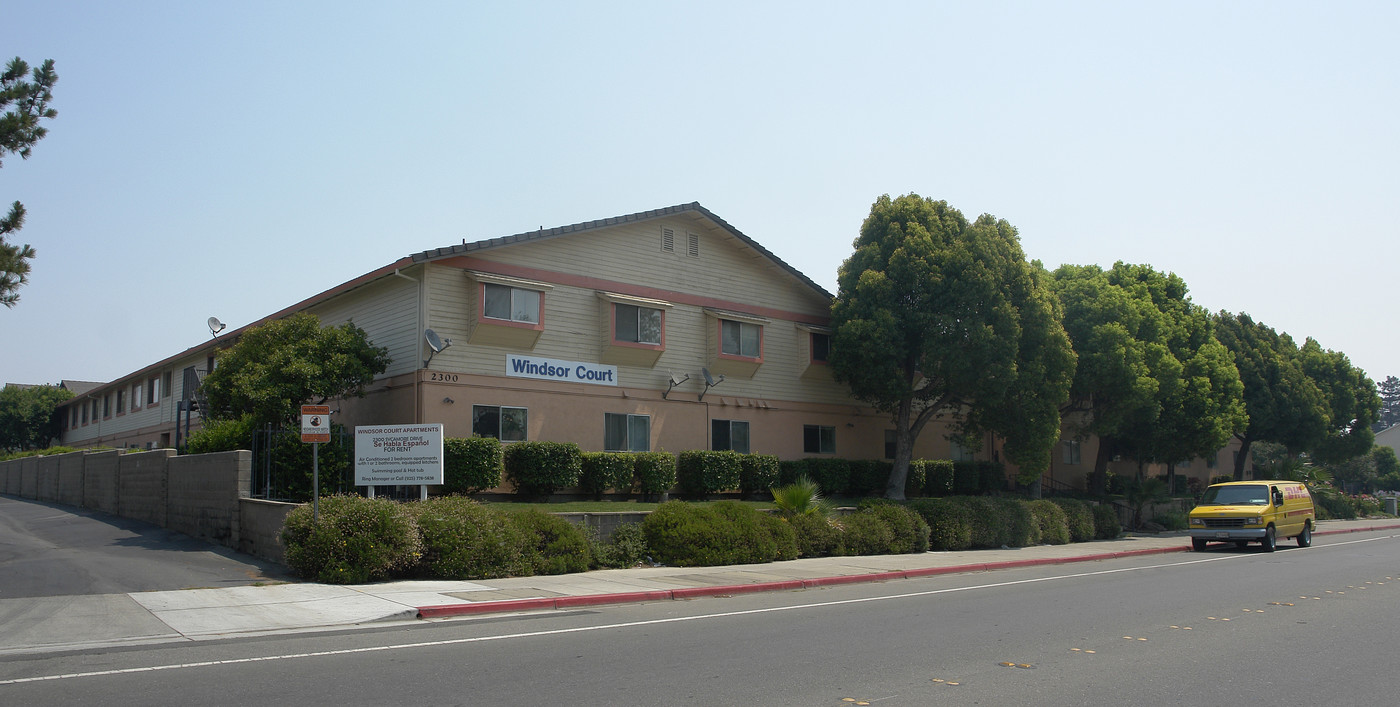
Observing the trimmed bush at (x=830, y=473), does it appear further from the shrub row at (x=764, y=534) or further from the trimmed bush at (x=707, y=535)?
the trimmed bush at (x=707, y=535)

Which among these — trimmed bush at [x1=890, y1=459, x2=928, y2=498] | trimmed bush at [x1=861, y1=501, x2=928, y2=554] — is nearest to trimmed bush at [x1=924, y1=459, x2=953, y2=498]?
trimmed bush at [x1=890, y1=459, x2=928, y2=498]

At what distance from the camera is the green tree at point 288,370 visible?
21031 millimetres

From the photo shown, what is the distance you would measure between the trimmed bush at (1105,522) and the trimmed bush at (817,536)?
42.0ft

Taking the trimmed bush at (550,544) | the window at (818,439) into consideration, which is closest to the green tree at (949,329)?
the window at (818,439)

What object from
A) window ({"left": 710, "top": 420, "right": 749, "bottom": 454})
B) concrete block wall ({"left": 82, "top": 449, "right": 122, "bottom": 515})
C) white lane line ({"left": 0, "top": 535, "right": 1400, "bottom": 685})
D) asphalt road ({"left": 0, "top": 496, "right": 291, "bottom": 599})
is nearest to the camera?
white lane line ({"left": 0, "top": 535, "right": 1400, "bottom": 685})

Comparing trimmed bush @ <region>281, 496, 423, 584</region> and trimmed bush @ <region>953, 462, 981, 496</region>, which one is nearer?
trimmed bush @ <region>281, 496, 423, 584</region>

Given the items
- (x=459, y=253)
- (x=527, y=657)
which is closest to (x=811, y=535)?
(x=459, y=253)

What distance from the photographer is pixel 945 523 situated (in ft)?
78.8

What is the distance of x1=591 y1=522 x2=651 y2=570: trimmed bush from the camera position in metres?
17.6

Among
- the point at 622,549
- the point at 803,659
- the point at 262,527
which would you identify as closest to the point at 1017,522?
the point at 622,549

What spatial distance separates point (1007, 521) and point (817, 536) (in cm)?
754

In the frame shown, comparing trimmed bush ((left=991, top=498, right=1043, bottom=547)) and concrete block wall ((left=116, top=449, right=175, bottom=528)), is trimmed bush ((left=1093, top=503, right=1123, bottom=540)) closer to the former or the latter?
trimmed bush ((left=991, top=498, right=1043, bottom=547))

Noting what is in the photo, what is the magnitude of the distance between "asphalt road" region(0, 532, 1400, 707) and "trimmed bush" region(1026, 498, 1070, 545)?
1311 cm

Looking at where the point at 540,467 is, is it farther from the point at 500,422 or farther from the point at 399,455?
the point at 399,455
